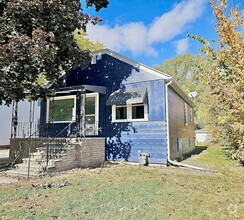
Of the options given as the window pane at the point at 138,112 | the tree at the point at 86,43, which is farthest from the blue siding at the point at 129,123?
the tree at the point at 86,43

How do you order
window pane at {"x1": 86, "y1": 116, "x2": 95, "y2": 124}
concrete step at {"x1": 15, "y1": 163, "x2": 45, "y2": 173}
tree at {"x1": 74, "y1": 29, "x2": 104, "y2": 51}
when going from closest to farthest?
1. concrete step at {"x1": 15, "y1": 163, "x2": 45, "y2": 173}
2. window pane at {"x1": 86, "y1": 116, "x2": 95, "y2": 124}
3. tree at {"x1": 74, "y1": 29, "x2": 104, "y2": 51}

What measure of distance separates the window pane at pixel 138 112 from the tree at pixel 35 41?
3292 millimetres

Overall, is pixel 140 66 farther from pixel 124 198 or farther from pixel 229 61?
pixel 124 198

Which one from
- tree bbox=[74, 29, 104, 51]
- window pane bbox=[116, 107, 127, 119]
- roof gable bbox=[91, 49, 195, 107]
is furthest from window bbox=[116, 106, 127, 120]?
tree bbox=[74, 29, 104, 51]

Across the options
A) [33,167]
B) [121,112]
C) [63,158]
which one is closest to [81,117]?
[121,112]

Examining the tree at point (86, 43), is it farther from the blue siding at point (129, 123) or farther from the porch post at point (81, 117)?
the porch post at point (81, 117)

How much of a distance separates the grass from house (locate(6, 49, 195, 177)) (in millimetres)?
3269

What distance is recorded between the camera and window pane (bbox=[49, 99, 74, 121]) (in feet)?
41.1

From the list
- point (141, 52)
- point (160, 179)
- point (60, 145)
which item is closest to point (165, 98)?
point (160, 179)

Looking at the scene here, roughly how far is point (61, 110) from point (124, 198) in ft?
28.6

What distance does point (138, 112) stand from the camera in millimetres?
10961

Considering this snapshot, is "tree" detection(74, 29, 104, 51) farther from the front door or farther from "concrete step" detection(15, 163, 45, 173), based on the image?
"concrete step" detection(15, 163, 45, 173)

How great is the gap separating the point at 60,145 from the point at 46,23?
5076mm

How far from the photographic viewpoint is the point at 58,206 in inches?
183
